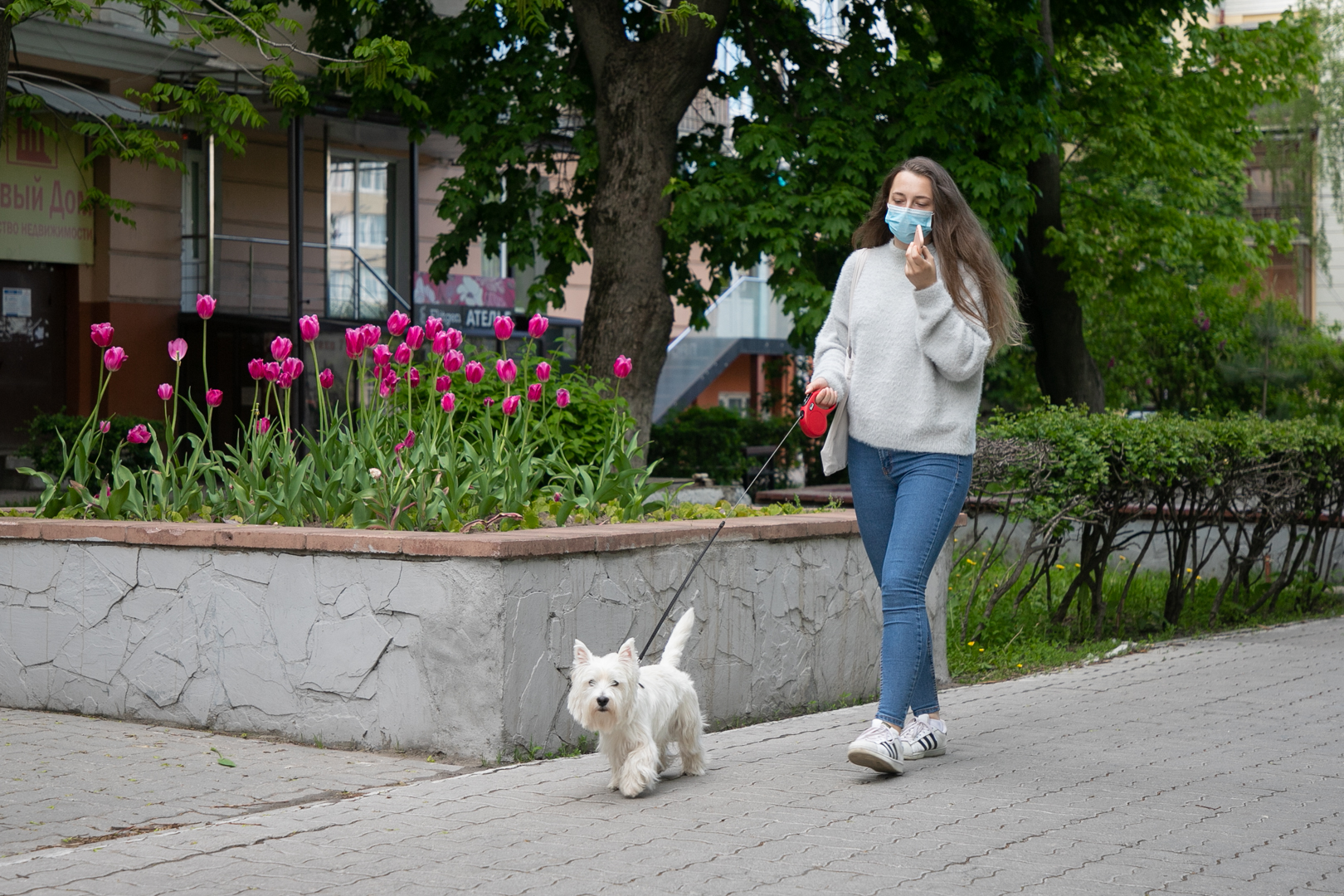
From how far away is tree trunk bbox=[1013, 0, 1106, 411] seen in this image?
635 inches

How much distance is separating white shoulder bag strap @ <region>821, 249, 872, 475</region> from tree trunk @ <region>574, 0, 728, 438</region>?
6.60 meters

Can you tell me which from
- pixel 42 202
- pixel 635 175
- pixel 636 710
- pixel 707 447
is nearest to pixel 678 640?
pixel 636 710

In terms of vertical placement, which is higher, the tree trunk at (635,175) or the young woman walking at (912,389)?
the tree trunk at (635,175)

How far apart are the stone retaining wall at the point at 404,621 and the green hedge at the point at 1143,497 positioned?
1764mm

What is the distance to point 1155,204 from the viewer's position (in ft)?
55.8

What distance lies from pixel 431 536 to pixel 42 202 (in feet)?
46.2

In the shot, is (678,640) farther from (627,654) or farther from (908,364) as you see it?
(908,364)

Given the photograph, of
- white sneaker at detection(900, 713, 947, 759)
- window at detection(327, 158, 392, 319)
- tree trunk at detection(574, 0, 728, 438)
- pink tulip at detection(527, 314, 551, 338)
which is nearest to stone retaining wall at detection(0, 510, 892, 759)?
white sneaker at detection(900, 713, 947, 759)

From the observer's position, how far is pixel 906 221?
481 centimetres

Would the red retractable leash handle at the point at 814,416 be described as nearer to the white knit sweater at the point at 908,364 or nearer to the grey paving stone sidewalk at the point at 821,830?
the white knit sweater at the point at 908,364

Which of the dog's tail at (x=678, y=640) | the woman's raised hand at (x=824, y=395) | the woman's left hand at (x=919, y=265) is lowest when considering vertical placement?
the dog's tail at (x=678, y=640)

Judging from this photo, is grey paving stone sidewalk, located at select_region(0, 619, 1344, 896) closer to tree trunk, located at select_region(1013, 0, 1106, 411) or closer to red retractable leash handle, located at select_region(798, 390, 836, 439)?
red retractable leash handle, located at select_region(798, 390, 836, 439)

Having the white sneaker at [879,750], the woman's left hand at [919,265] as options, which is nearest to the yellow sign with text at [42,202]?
the woman's left hand at [919,265]

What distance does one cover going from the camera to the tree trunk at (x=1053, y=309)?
16.1 metres
